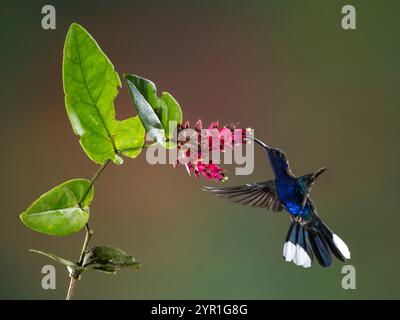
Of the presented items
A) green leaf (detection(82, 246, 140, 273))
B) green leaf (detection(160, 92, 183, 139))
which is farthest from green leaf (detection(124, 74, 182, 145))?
green leaf (detection(82, 246, 140, 273))

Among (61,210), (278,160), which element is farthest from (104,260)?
(278,160)

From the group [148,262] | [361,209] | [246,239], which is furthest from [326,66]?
[148,262]

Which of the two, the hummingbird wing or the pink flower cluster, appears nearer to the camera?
the pink flower cluster

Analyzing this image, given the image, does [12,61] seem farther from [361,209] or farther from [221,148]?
[221,148]

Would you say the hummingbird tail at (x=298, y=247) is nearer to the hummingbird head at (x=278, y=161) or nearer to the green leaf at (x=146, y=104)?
the hummingbird head at (x=278, y=161)

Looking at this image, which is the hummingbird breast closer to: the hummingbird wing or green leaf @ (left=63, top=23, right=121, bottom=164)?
the hummingbird wing
